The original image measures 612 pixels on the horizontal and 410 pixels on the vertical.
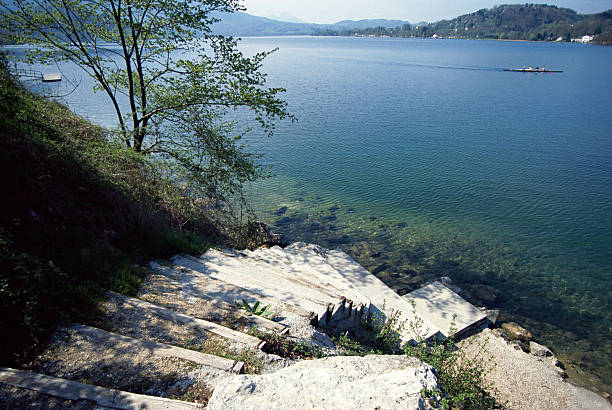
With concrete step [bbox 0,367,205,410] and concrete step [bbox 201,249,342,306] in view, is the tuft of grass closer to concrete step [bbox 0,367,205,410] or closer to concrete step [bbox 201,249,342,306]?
concrete step [bbox 0,367,205,410]

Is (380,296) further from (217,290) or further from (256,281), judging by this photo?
(217,290)

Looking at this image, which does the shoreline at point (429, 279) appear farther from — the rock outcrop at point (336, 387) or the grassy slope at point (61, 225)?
the rock outcrop at point (336, 387)

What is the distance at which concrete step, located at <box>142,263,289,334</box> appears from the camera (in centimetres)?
755

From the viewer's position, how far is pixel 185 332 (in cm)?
675

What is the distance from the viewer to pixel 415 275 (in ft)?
56.2

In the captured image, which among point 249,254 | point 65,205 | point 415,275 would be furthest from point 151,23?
point 415,275

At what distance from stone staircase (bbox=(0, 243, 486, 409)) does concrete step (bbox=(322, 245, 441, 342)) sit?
0.23 feet

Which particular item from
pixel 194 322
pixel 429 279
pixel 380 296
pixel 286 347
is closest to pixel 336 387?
pixel 286 347

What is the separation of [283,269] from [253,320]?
15.7 feet

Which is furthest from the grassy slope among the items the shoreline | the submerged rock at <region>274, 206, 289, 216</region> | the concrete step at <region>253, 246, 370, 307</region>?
the submerged rock at <region>274, 206, 289, 216</region>

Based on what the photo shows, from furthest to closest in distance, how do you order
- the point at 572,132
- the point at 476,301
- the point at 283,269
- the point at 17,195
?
the point at 572,132 → the point at 476,301 → the point at 283,269 → the point at 17,195

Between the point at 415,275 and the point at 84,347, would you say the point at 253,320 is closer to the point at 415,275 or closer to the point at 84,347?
the point at 84,347

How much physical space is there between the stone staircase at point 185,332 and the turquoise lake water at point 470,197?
660cm

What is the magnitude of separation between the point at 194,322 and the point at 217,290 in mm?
1942
